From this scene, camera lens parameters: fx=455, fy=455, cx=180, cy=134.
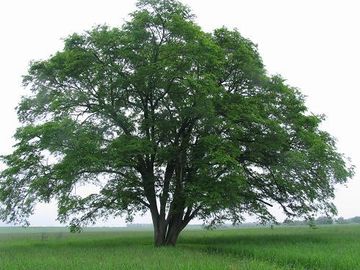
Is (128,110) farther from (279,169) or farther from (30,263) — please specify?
(30,263)

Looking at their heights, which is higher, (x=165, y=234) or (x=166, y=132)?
(x=166, y=132)

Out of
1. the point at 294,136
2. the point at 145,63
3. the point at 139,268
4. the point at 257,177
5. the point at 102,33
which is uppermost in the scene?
the point at 102,33

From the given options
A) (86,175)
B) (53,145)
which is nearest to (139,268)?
(53,145)

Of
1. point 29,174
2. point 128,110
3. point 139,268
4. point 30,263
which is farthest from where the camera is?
point 128,110

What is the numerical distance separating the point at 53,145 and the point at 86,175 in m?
4.00

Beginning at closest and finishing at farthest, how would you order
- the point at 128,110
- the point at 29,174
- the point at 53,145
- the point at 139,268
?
1. the point at 139,268
2. the point at 53,145
3. the point at 29,174
4. the point at 128,110

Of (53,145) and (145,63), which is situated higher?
(145,63)

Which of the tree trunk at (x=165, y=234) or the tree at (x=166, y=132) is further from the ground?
the tree at (x=166, y=132)

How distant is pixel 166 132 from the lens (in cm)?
2970

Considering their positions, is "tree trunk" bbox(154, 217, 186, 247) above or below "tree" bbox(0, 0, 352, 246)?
below

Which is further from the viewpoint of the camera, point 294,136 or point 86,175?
point 294,136

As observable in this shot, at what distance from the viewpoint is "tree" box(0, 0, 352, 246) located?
26.7m

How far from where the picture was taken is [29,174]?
28.2 meters

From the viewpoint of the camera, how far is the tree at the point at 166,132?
26.7 metres
